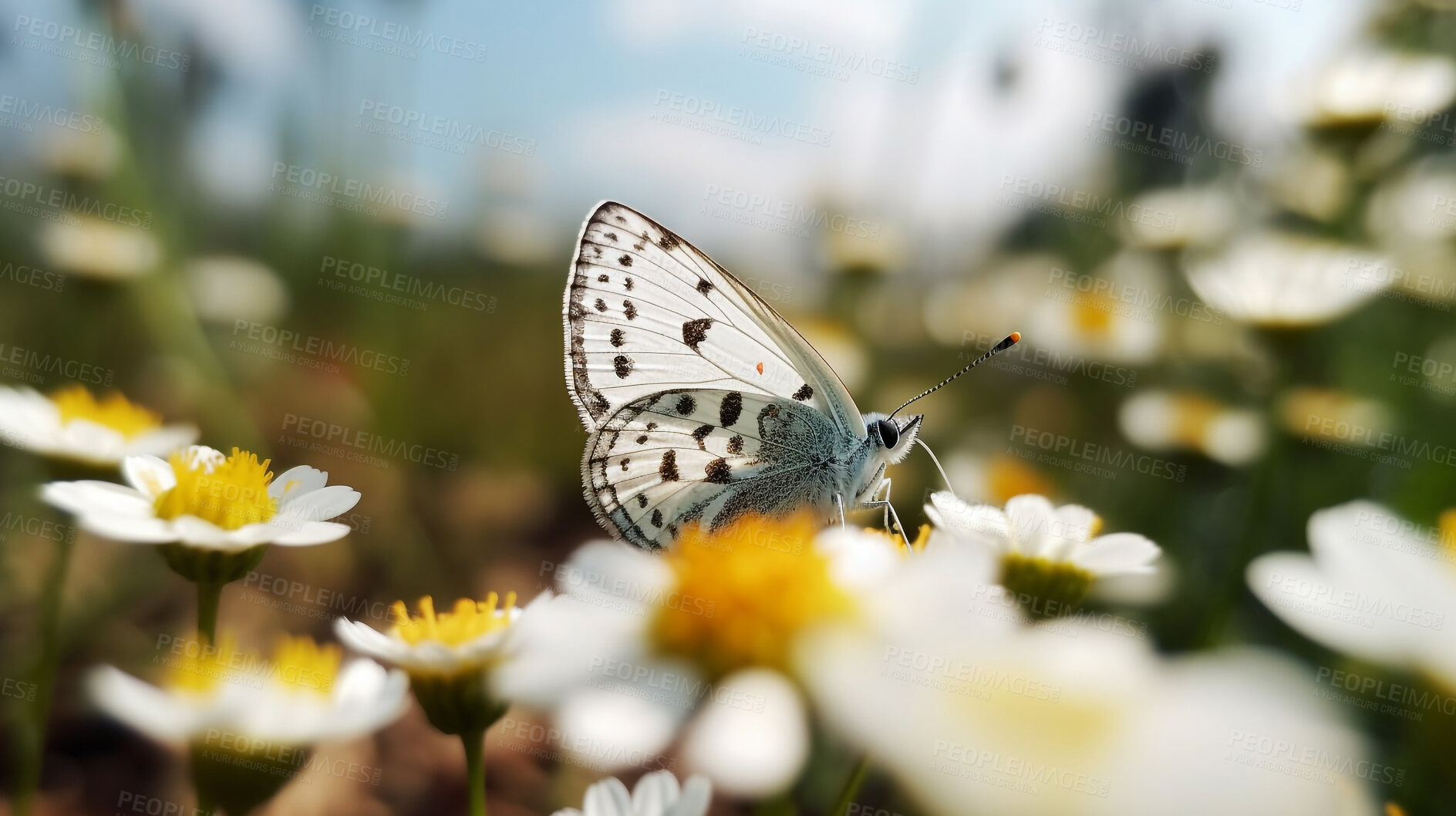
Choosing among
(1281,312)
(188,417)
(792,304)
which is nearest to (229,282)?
(188,417)

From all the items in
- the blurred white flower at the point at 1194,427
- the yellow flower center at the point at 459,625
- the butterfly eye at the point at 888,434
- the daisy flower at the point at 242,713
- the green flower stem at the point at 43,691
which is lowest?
the green flower stem at the point at 43,691

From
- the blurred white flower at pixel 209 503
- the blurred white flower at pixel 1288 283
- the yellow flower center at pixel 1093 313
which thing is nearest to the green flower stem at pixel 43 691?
the blurred white flower at pixel 209 503

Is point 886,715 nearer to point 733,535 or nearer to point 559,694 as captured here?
point 559,694

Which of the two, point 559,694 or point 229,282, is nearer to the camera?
point 559,694

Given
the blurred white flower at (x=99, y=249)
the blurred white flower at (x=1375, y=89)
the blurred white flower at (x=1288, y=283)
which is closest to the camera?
the blurred white flower at (x=1288, y=283)

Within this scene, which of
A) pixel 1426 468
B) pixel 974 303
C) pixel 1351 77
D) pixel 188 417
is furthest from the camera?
pixel 974 303

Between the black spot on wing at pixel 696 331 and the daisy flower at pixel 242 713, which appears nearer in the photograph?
the daisy flower at pixel 242 713

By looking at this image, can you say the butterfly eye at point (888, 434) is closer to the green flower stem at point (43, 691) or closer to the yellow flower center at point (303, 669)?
the yellow flower center at point (303, 669)
